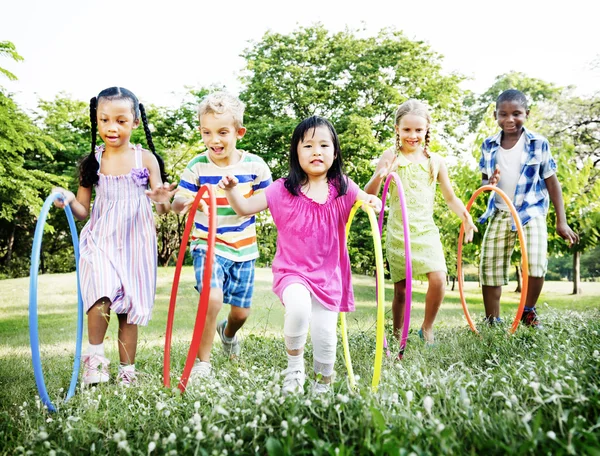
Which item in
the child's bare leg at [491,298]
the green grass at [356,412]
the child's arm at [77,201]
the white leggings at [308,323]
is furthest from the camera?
the child's bare leg at [491,298]

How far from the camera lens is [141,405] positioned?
3.14 metres

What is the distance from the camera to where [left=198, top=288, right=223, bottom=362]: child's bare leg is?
3.98m

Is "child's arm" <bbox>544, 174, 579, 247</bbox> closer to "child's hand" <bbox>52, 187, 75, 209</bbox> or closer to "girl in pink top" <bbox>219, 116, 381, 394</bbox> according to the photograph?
"girl in pink top" <bbox>219, 116, 381, 394</bbox>

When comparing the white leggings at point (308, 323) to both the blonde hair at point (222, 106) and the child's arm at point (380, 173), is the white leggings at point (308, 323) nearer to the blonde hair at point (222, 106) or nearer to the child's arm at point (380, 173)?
the child's arm at point (380, 173)

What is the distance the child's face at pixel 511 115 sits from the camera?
5.21 m

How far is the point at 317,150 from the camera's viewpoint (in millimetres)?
3576

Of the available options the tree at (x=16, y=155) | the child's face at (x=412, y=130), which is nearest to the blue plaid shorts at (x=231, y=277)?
the child's face at (x=412, y=130)

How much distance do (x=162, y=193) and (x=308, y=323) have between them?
136 cm

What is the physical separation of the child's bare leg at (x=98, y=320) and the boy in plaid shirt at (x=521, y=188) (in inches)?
139

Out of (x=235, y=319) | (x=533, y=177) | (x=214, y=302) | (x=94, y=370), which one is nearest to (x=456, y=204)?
(x=533, y=177)

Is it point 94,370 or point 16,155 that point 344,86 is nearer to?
point 16,155

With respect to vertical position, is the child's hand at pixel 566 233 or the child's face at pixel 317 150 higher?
the child's face at pixel 317 150

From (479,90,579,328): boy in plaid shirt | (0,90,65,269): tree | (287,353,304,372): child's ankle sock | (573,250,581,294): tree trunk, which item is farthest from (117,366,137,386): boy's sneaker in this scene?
(573,250,581,294): tree trunk

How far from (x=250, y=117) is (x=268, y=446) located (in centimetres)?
1678
